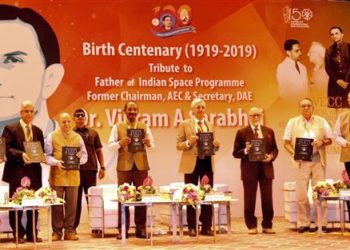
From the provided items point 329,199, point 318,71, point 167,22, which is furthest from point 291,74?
point 329,199

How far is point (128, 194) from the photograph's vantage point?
7.52m

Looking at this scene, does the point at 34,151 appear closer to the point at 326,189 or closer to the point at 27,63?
the point at 27,63

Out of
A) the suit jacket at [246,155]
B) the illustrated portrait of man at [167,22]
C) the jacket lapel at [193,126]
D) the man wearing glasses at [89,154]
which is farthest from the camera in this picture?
the illustrated portrait of man at [167,22]

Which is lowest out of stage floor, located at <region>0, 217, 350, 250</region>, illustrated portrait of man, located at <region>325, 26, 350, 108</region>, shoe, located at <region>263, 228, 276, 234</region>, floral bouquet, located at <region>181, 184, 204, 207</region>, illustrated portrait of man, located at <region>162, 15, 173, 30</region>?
stage floor, located at <region>0, 217, 350, 250</region>

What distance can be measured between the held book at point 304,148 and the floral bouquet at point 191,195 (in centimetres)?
159

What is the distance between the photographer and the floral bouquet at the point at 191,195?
7.38 metres

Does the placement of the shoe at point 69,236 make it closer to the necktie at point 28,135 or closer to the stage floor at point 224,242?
the stage floor at point 224,242

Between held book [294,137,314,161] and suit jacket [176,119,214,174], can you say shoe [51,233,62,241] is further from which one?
held book [294,137,314,161]

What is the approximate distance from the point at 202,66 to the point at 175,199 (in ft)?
12.6

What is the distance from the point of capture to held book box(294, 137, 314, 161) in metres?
8.31

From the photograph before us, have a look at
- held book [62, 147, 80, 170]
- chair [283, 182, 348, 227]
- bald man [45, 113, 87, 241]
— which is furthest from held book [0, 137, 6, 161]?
chair [283, 182, 348, 227]

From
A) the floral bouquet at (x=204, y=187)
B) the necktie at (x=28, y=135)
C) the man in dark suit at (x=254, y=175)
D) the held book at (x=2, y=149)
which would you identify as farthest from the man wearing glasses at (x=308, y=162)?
the held book at (x=2, y=149)

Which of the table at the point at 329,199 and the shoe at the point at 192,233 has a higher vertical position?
the table at the point at 329,199

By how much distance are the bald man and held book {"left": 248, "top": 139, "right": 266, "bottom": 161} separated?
2.05m
